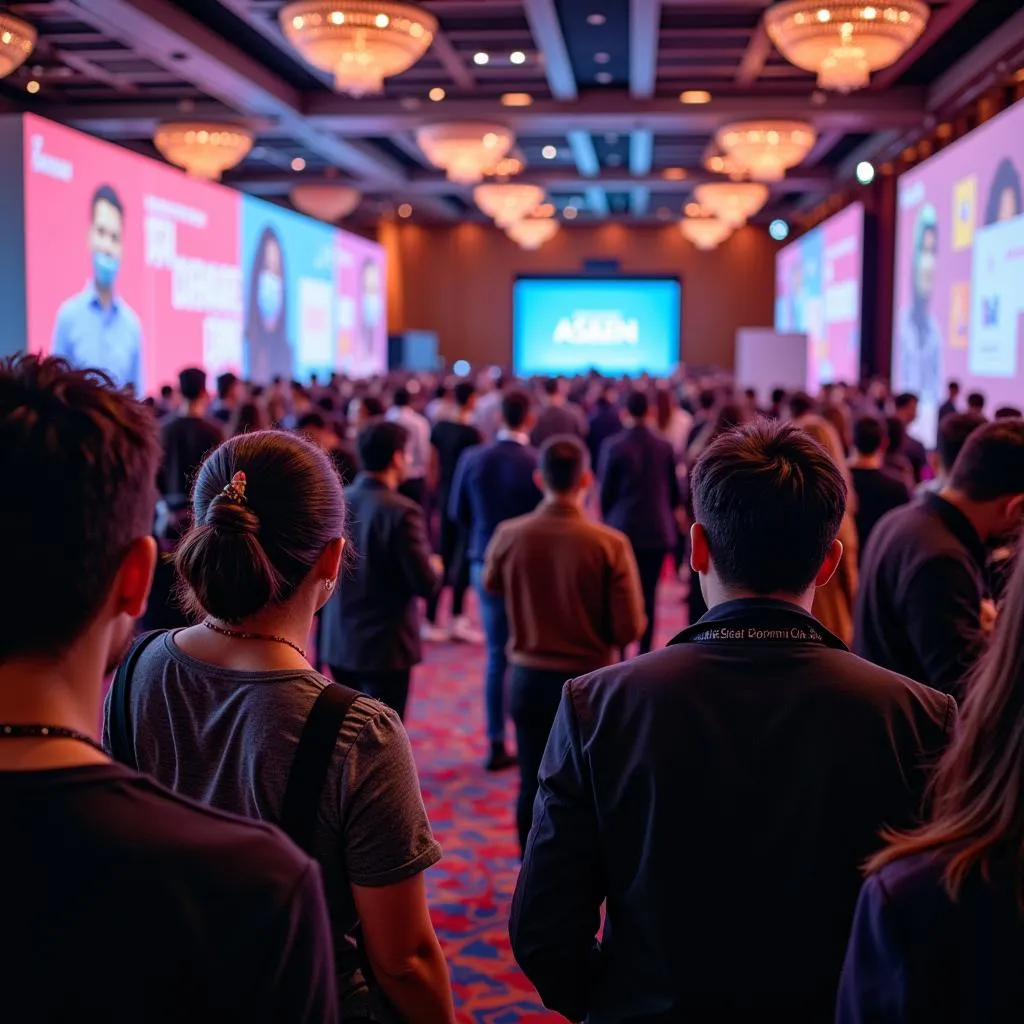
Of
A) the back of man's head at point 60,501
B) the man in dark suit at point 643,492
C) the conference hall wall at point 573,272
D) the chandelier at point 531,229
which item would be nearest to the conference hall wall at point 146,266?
the man in dark suit at point 643,492

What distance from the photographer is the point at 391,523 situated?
161 inches

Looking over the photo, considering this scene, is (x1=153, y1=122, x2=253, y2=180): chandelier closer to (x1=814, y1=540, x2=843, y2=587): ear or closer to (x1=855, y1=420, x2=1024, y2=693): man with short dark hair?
(x1=855, y1=420, x2=1024, y2=693): man with short dark hair

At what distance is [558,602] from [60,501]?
3066 mm

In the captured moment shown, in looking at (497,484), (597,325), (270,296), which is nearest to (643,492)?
(497,484)

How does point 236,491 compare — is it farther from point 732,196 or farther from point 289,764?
point 732,196

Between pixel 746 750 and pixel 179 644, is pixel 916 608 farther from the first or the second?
pixel 179 644

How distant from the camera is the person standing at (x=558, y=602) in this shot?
399 cm

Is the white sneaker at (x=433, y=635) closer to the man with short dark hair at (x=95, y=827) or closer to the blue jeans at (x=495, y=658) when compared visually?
the blue jeans at (x=495, y=658)

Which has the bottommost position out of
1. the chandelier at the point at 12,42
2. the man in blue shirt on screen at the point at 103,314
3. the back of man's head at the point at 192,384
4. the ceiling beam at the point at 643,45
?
the back of man's head at the point at 192,384

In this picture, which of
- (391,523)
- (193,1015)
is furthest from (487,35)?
(193,1015)

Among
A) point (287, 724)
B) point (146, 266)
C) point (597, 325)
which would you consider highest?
point (597, 325)

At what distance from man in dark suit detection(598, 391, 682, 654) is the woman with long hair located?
5534 millimetres

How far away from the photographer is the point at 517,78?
13.4 m

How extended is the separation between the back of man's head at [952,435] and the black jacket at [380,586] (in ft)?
5.45
